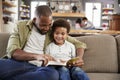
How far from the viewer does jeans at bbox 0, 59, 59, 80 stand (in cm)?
159

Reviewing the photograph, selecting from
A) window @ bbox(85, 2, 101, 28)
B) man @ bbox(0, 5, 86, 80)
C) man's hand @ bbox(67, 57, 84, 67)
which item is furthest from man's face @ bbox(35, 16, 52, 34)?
window @ bbox(85, 2, 101, 28)

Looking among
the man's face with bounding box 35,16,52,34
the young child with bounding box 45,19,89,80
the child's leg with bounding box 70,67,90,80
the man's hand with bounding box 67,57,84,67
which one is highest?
the man's face with bounding box 35,16,52,34

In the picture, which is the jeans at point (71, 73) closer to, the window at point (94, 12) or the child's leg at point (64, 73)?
the child's leg at point (64, 73)

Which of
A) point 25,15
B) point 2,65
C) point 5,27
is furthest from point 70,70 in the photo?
point 25,15

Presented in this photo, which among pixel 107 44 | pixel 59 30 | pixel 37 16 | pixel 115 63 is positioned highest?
pixel 37 16

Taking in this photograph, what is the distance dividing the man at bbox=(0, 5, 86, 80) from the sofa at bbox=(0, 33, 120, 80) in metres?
0.13

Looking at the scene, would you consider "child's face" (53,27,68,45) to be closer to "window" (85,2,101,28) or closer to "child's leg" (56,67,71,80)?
"child's leg" (56,67,71,80)

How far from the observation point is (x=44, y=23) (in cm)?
193

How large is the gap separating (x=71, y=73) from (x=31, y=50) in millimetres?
424

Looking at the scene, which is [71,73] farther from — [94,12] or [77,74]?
[94,12]

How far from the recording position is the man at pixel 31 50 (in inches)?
64.1

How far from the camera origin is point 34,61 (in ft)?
6.07

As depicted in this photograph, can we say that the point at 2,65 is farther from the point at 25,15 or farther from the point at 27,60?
the point at 25,15

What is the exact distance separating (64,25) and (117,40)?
56 centimetres
